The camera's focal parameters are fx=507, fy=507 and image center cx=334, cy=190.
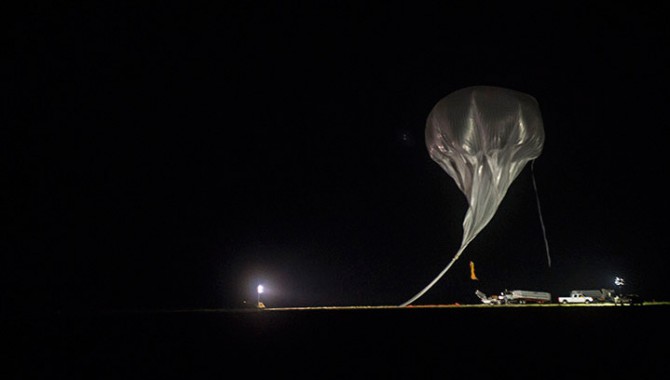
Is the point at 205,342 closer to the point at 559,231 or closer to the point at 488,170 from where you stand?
the point at 488,170

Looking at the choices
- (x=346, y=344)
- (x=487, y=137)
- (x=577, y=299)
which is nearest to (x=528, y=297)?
(x=577, y=299)

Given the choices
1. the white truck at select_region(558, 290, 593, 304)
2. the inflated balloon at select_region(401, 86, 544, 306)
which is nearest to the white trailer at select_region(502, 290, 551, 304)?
the white truck at select_region(558, 290, 593, 304)

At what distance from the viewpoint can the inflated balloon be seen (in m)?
10.7

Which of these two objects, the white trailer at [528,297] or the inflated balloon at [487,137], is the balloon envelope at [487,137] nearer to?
the inflated balloon at [487,137]

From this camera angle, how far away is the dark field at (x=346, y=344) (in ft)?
24.4

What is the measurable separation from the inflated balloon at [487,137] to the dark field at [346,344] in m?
2.96

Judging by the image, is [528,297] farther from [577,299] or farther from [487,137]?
[487,137]

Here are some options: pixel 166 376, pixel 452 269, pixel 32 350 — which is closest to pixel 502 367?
pixel 166 376

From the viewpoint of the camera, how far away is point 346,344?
7836 mm

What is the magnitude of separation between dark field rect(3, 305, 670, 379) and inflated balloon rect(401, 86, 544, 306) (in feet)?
9.71

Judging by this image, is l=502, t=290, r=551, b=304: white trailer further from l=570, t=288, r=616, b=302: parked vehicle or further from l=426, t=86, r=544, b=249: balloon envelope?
l=426, t=86, r=544, b=249: balloon envelope

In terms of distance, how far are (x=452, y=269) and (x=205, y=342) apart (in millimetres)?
9451

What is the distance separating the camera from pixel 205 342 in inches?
309

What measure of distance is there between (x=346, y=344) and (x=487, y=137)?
17.9 feet
